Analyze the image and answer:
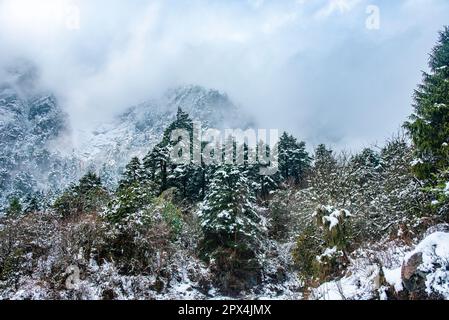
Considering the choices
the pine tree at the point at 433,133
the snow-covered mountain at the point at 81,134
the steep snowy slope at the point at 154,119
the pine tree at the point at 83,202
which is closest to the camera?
the pine tree at the point at 433,133

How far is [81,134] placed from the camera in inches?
7677

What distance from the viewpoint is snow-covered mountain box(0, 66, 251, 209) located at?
15838 centimetres

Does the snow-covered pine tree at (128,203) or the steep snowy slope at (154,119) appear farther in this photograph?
the steep snowy slope at (154,119)

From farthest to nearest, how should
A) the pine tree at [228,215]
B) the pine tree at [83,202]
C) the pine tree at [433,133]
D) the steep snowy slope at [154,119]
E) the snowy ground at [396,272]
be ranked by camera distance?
the steep snowy slope at [154,119] < the pine tree at [228,215] < the pine tree at [83,202] < the pine tree at [433,133] < the snowy ground at [396,272]

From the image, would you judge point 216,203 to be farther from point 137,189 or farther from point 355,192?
point 355,192

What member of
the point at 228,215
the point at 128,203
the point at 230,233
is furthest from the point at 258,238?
the point at 128,203

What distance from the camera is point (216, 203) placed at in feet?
78.5

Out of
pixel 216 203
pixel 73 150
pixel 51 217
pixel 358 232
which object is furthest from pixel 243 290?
pixel 73 150

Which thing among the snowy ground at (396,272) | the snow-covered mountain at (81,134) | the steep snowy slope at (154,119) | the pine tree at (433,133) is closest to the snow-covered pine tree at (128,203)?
the snowy ground at (396,272)

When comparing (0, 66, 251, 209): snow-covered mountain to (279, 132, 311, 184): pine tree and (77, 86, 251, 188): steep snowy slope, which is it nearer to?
(77, 86, 251, 188): steep snowy slope

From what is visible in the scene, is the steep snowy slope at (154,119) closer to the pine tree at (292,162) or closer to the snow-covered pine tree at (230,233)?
the pine tree at (292,162)

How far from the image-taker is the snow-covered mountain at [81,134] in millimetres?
158375

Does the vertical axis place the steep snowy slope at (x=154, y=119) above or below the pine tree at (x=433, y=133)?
above

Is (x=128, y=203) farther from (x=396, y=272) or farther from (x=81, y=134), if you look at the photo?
(x=81, y=134)
